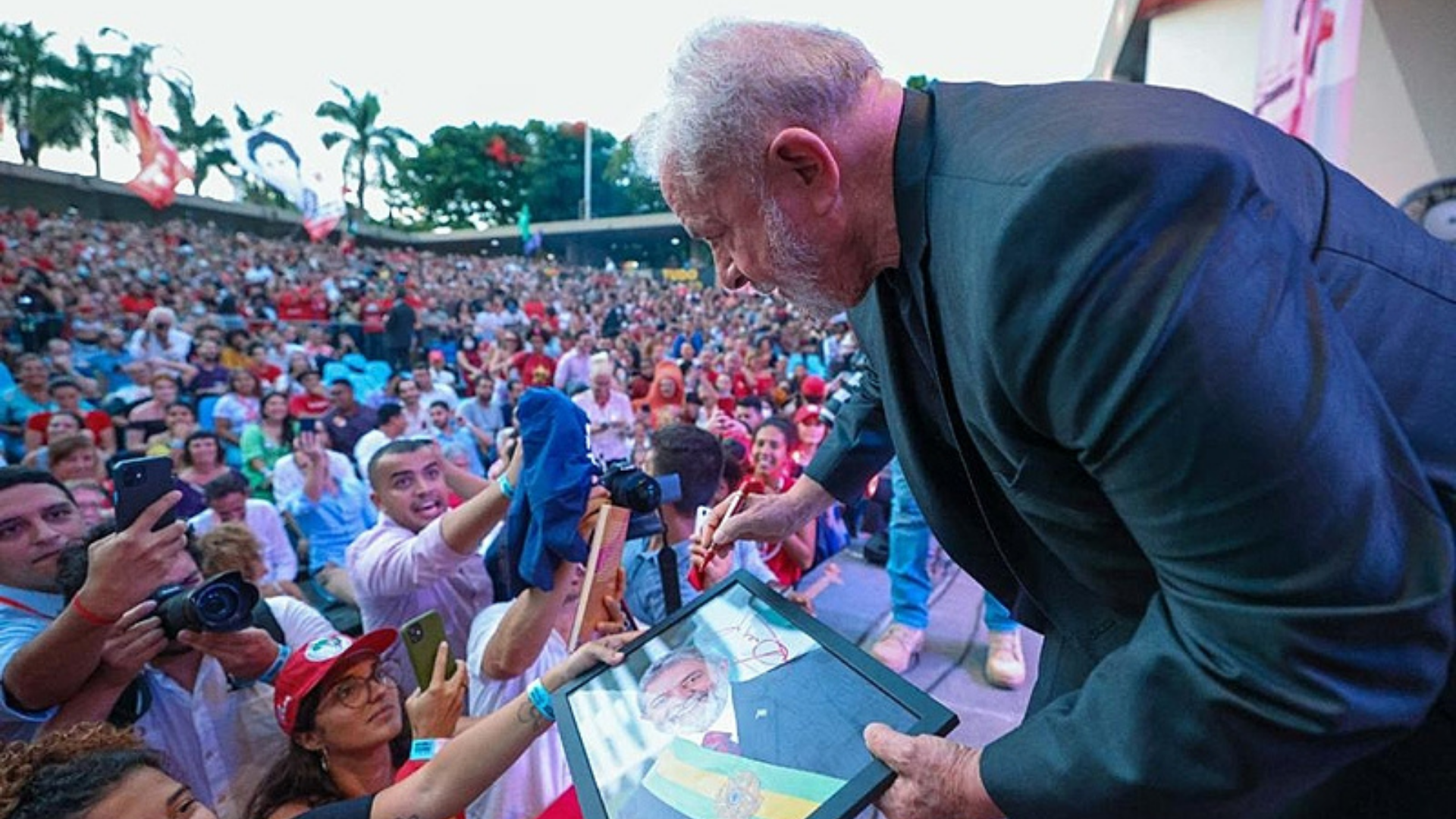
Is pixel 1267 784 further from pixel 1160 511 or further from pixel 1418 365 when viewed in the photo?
pixel 1418 365

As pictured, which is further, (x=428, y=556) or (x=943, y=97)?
(x=428, y=556)

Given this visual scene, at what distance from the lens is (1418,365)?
2.87 ft

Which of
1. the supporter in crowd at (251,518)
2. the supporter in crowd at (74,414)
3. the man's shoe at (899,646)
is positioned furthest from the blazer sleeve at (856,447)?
the supporter in crowd at (74,414)

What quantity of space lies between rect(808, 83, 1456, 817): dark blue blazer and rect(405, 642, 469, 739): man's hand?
4.64 feet

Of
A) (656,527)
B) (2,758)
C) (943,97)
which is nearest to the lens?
(943,97)

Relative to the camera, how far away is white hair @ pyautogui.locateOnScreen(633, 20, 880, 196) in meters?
1.01

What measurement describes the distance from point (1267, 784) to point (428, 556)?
8.14ft

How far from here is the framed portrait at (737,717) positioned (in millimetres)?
1052

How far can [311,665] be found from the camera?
6.75ft

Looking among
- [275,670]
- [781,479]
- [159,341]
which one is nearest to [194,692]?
[275,670]

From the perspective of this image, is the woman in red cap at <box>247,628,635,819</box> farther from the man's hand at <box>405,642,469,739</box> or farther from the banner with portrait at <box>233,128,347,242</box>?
the banner with portrait at <box>233,128,347,242</box>

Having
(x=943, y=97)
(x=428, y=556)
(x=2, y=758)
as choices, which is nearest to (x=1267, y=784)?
(x=943, y=97)

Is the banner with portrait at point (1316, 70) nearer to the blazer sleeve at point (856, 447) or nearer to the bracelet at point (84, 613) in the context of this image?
the blazer sleeve at point (856, 447)

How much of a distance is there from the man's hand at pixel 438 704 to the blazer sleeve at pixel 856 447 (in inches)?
40.3
